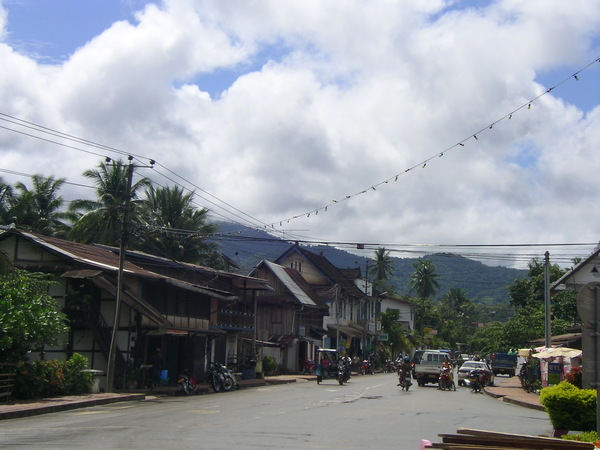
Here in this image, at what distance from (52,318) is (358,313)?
55.7m

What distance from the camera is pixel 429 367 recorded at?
40.1m

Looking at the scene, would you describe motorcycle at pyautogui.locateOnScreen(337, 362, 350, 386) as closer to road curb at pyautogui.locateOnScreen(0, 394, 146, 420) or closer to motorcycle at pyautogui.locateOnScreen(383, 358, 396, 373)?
road curb at pyautogui.locateOnScreen(0, 394, 146, 420)

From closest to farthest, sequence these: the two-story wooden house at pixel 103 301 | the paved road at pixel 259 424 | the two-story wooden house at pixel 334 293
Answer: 1. the paved road at pixel 259 424
2. the two-story wooden house at pixel 103 301
3. the two-story wooden house at pixel 334 293

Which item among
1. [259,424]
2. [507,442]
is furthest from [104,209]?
[507,442]

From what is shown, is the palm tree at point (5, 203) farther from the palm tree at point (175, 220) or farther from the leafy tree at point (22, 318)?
the leafy tree at point (22, 318)

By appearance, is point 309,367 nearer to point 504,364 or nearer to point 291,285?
point 291,285

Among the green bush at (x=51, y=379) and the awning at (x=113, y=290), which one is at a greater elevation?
the awning at (x=113, y=290)

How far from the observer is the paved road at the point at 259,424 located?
13.4 metres

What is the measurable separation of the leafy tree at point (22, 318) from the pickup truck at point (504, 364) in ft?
158

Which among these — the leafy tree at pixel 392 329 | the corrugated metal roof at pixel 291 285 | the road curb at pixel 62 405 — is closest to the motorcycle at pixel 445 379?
the road curb at pixel 62 405

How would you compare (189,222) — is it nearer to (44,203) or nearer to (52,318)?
(44,203)

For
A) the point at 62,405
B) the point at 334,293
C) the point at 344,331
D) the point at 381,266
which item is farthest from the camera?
the point at 381,266

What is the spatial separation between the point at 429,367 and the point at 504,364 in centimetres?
2720

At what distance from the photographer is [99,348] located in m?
30.5
